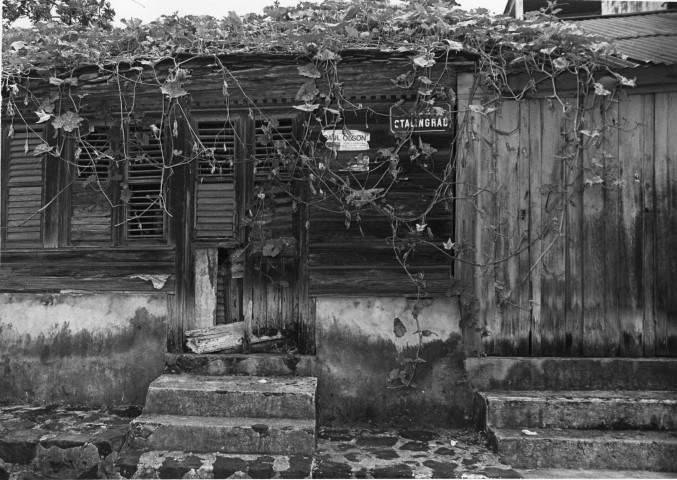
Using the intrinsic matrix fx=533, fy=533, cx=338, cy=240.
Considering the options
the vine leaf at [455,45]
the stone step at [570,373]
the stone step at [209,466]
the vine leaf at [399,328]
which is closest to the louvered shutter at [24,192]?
the stone step at [209,466]

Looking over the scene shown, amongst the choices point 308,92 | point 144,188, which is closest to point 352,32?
point 308,92

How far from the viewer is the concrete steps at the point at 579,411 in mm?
4371

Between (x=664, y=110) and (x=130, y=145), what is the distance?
530 cm

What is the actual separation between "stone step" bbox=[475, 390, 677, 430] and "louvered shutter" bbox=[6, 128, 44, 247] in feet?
16.4

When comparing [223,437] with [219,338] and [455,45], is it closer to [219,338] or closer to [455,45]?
[219,338]

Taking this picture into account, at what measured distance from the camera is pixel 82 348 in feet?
18.3

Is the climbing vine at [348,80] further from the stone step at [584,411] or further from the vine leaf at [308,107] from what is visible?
the stone step at [584,411]

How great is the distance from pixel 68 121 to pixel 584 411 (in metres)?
5.62

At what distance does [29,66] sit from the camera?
5.38 metres

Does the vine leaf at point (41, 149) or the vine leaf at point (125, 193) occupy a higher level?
the vine leaf at point (41, 149)

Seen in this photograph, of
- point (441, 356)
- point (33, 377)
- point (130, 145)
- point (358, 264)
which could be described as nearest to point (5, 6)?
point (130, 145)

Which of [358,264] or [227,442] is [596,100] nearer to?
[358,264]

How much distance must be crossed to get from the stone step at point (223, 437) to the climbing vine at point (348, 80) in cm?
120

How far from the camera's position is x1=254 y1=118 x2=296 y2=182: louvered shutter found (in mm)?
5262
